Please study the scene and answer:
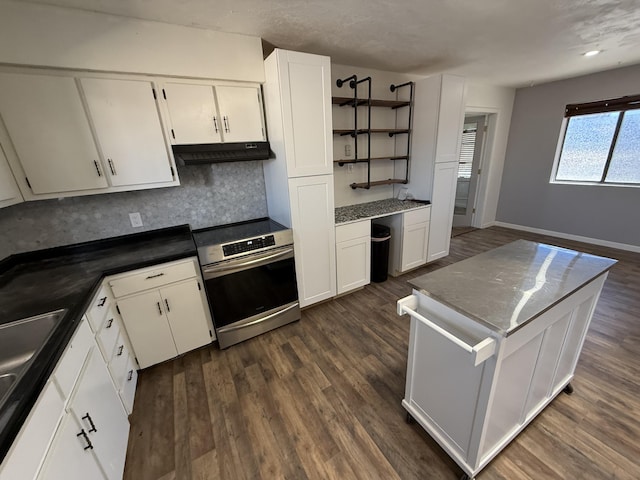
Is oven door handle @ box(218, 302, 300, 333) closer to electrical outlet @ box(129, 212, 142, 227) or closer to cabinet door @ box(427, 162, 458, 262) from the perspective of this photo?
electrical outlet @ box(129, 212, 142, 227)

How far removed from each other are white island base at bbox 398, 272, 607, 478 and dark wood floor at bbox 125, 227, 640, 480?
161mm

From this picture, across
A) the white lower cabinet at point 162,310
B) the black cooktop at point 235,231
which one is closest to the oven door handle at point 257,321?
the white lower cabinet at point 162,310

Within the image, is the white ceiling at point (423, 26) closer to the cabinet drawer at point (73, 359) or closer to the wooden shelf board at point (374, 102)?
the wooden shelf board at point (374, 102)

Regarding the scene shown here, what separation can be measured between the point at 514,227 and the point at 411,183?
2884mm

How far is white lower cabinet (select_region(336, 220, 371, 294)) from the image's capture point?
2.71 m

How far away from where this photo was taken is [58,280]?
1593 mm

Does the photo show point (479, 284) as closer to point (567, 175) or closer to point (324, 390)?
point (324, 390)

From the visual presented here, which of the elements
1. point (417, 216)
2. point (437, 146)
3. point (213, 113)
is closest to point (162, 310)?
point (213, 113)

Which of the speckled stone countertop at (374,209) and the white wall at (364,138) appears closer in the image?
the speckled stone countertop at (374,209)

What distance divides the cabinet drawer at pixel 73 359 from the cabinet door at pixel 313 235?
1511 millimetres

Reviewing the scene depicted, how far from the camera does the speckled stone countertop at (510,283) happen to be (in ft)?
3.48

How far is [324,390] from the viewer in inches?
70.1

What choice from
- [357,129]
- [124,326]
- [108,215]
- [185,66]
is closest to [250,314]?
[124,326]

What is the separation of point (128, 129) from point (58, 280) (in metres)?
1.10
